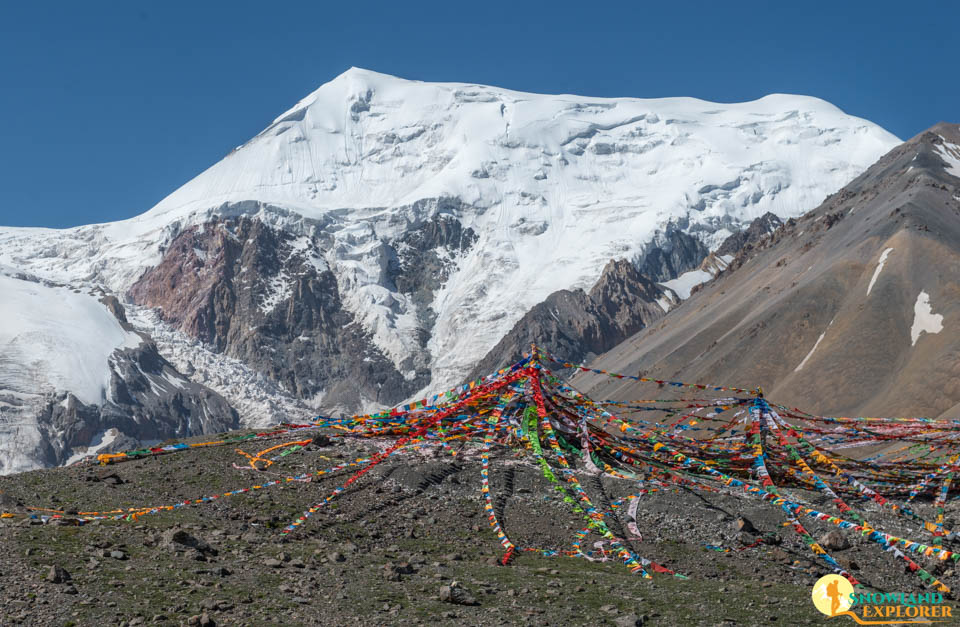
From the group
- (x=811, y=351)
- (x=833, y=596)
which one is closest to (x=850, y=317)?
(x=811, y=351)

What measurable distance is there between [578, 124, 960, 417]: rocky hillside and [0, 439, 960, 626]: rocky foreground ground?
117 feet

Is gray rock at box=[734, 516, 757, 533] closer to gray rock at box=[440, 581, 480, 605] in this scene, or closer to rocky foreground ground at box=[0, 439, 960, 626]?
rocky foreground ground at box=[0, 439, 960, 626]

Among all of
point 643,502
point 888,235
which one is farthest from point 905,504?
point 888,235

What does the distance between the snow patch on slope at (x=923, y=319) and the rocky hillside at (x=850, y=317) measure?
10 cm

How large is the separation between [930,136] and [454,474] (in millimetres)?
131795

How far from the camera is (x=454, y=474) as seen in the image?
2370 centimetres

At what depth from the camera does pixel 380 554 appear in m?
18.9

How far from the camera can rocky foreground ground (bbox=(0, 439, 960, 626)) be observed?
50.0ft

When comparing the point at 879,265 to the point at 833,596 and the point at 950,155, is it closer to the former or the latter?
the point at 950,155

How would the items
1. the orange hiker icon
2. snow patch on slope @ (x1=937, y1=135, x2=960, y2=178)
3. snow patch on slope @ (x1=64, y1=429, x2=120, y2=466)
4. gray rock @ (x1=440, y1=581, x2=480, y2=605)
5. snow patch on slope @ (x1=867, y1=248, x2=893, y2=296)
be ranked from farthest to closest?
snow patch on slope @ (x1=64, y1=429, x2=120, y2=466) → snow patch on slope @ (x1=937, y1=135, x2=960, y2=178) → snow patch on slope @ (x1=867, y1=248, x2=893, y2=296) → the orange hiker icon → gray rock @ (x1=440, y1=581, x2=480, y2=605)

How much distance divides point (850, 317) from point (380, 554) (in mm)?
72105

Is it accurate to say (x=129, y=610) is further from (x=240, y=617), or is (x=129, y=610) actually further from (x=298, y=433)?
(x=298, y=433)

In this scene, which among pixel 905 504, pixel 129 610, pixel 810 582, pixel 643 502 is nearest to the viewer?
pixel 129 610

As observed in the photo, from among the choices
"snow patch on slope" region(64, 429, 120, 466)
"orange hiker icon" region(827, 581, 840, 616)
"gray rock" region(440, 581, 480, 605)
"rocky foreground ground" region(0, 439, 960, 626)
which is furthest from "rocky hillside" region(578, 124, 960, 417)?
"snow patch on slope" region(64, 429, 120, 466)
